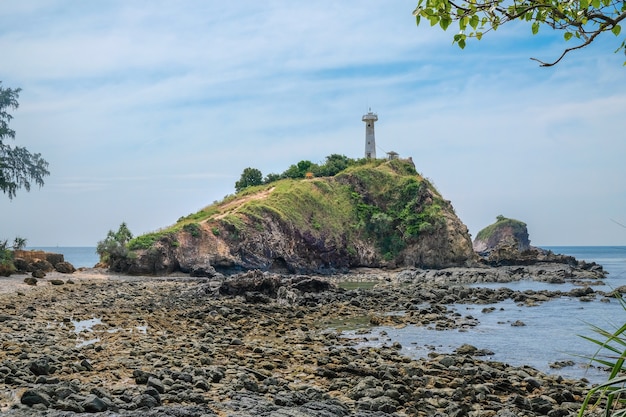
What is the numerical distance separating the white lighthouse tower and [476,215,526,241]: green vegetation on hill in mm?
67339

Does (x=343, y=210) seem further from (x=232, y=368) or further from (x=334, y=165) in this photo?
(x=232, y=368)

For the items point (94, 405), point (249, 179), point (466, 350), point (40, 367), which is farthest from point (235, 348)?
point (249, 179)

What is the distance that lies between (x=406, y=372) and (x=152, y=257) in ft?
136

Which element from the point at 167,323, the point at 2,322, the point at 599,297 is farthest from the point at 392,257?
the point at 2,322

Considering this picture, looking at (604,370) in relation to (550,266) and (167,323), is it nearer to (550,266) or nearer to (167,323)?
(167,323)

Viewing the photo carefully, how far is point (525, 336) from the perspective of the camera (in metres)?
20.9

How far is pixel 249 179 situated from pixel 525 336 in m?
70.1

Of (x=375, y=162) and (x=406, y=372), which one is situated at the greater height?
(x=375, y=162)

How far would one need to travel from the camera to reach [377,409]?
9.88 metres

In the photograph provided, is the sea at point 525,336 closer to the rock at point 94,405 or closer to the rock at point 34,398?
the rock at point 94,405

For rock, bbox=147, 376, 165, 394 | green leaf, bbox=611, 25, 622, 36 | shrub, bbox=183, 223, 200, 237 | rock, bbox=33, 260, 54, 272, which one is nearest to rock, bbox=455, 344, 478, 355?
rock, bbox=147, 376, 165, 394

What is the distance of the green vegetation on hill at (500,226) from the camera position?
143 meters

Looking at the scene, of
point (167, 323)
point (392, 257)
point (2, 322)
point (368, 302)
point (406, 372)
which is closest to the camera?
point (406, 372)

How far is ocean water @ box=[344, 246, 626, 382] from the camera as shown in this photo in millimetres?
16344
